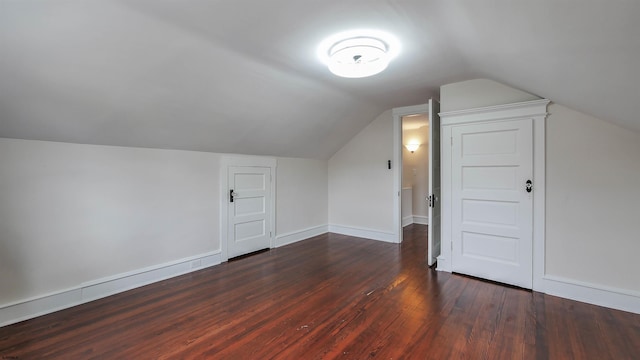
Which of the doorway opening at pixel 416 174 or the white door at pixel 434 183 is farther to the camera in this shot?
the doorway opening at pixel 416 174

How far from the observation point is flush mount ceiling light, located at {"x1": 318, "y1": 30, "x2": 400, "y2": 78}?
2.10 m

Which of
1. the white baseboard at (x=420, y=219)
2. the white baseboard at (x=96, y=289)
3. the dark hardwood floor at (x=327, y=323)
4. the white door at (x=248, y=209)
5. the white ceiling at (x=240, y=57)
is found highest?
the white ceiling at (x=240, y=57)

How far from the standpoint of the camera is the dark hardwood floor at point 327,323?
6.33 ft

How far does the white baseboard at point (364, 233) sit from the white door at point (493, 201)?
1501mm

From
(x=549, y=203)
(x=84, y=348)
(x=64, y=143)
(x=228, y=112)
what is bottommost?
(x=84, y=348)

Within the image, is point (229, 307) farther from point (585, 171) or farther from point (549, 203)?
point (585, 171)

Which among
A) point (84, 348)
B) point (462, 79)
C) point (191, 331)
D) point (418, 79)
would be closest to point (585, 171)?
point (462, 79)

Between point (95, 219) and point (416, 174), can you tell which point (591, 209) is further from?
point (95, 219)

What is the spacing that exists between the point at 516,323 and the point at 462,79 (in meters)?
2.50

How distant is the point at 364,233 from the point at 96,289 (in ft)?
12.7

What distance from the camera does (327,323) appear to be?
2.28 m

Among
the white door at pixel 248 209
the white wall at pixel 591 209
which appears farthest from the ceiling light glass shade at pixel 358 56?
the white door at pixel 248 209

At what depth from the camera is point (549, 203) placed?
2.84 meters

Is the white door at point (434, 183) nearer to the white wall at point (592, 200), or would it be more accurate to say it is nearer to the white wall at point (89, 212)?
the white wall at point (592, 200)
